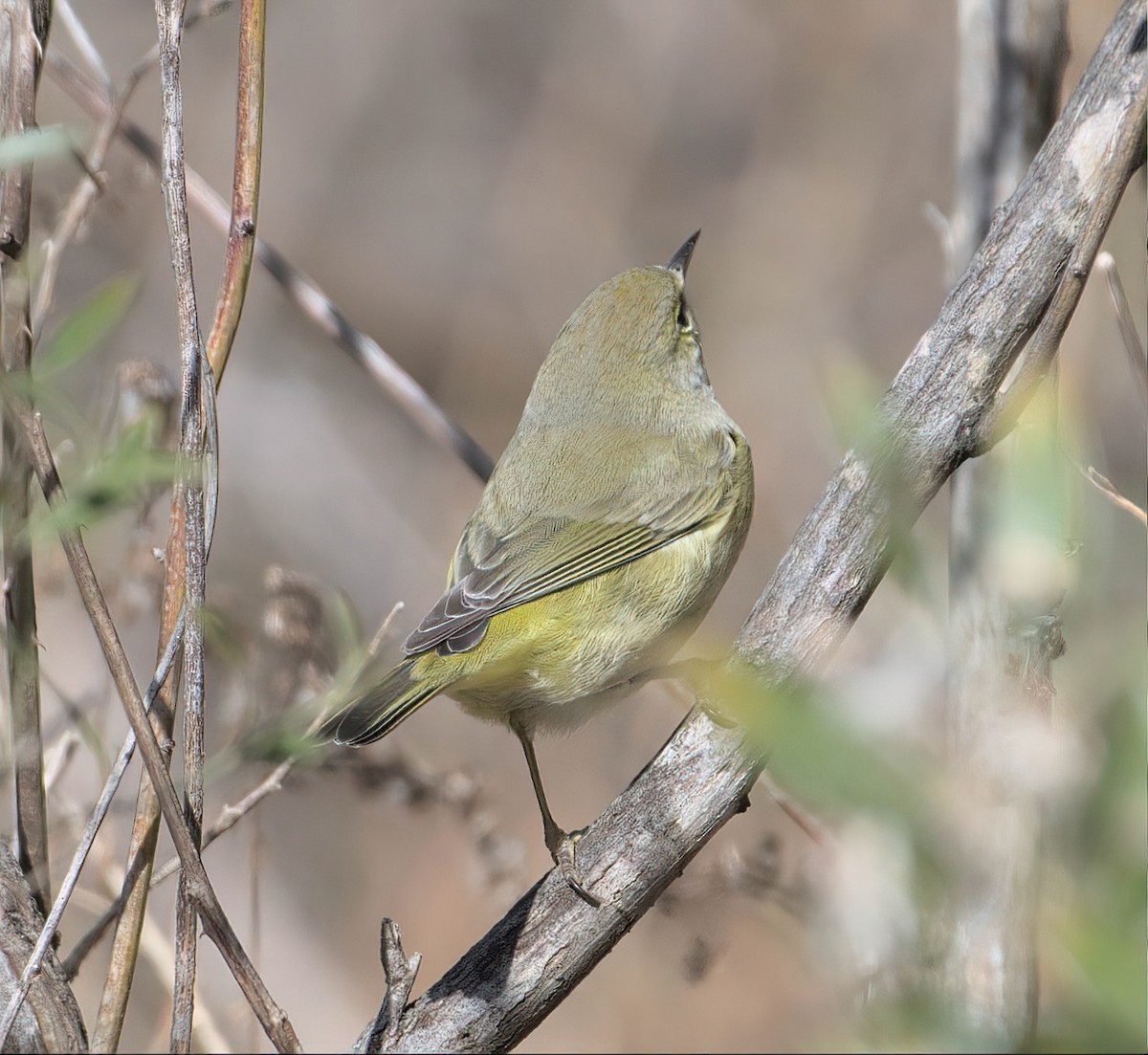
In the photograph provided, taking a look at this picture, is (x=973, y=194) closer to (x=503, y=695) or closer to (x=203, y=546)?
(x=503, y=695)

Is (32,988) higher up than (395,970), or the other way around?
(32,988)

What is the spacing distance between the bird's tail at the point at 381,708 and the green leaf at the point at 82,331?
76cm

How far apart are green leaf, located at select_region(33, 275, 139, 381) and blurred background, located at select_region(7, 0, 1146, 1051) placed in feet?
8.88

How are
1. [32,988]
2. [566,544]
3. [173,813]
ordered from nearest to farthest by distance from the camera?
[173,813] → [32,988] → [566,544]

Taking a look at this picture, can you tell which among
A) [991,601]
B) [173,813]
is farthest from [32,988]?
[991,601]

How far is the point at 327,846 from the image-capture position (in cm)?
529

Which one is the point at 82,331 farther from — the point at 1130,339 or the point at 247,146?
the point at 1130,339

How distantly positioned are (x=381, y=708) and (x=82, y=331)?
842mm

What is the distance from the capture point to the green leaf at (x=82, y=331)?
139cm

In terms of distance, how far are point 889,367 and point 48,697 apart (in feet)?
12.8

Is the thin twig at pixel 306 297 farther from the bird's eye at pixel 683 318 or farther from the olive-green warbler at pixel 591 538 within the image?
the bird's eye at pixel 683 318

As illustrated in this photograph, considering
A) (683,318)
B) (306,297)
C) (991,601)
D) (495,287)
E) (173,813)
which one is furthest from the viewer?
(495,287)

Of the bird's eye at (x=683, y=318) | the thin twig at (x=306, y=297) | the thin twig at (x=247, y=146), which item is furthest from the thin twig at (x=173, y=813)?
the bird's eye at (x=683, y=318)

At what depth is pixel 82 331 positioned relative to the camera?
4.74 ft
